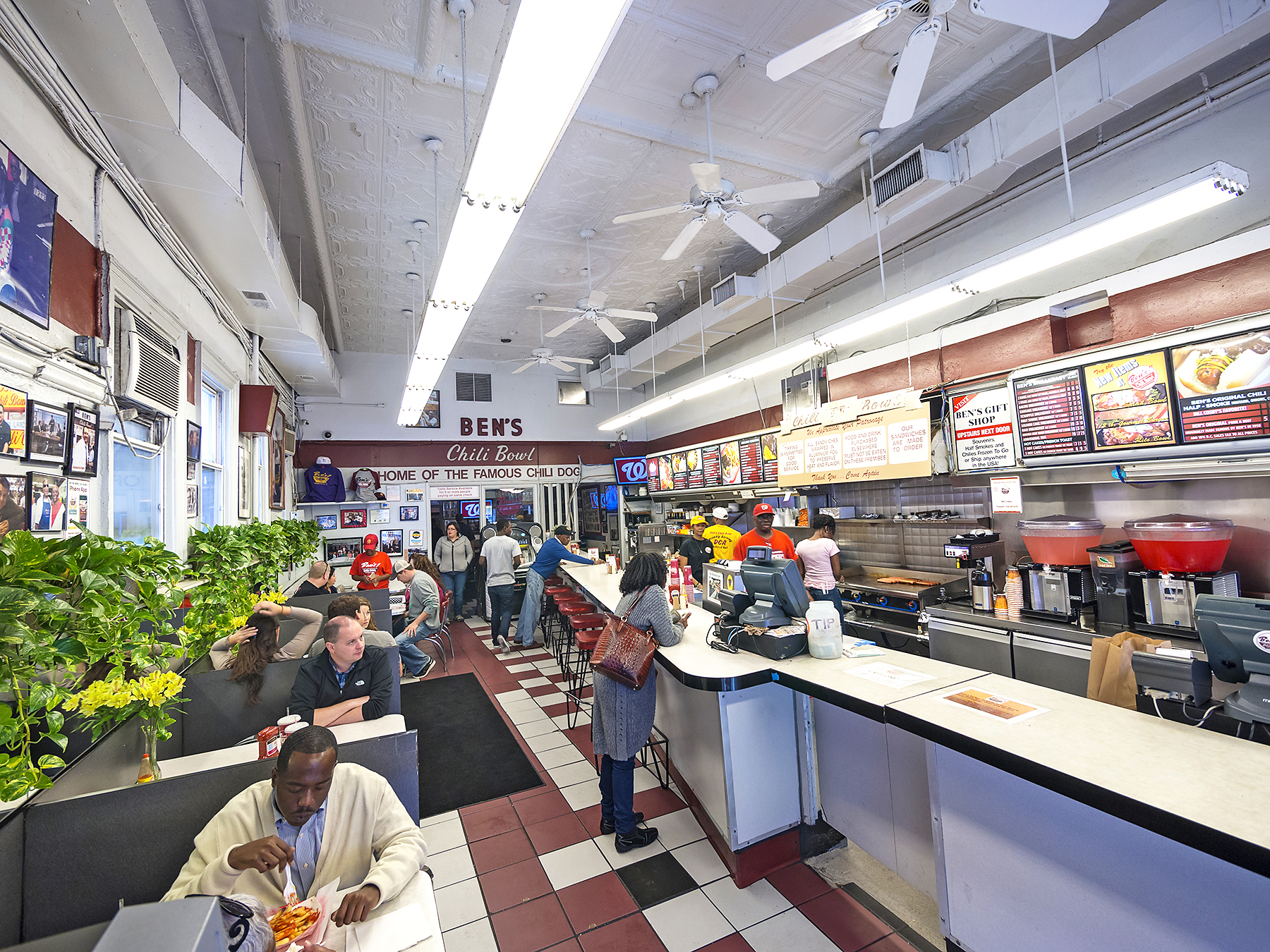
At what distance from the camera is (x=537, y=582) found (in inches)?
295

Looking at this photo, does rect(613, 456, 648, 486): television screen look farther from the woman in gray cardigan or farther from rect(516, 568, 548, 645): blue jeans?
the woman in gray cardigan

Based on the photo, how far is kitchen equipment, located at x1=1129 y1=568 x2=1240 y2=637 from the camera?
3.39 m

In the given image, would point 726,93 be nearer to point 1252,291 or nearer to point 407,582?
point 1252,291

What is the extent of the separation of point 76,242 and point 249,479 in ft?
13.3

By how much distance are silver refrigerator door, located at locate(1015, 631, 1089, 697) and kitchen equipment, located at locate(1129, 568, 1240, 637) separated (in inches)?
15.0

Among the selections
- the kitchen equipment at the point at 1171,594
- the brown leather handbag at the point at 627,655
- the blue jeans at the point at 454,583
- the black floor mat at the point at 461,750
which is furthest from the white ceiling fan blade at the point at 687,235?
the blue jeans at the point at 454,583

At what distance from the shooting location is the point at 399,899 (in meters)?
1.79

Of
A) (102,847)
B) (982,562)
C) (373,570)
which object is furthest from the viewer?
(373,570)

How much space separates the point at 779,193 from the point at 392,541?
9.03 m

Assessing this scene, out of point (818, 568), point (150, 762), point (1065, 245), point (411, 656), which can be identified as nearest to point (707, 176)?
point (1065, 245)

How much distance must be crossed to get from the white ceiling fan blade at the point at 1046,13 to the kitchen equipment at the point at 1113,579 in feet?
9.77

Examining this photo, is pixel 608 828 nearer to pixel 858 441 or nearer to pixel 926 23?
pixel 858 441

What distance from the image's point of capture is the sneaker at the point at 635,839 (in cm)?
323

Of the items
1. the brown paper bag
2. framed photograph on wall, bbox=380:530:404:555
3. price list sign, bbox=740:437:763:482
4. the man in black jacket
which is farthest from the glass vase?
framed photograph on wall, bbox=380:530:404:555
